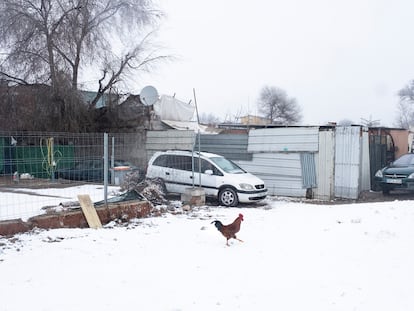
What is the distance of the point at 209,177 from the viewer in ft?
37.6

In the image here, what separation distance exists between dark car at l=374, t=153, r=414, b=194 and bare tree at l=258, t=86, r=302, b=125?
45.7m

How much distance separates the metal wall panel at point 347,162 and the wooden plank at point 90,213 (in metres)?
8.93

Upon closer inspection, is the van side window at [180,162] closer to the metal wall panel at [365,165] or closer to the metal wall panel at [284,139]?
the metal wall panel at [284,139]

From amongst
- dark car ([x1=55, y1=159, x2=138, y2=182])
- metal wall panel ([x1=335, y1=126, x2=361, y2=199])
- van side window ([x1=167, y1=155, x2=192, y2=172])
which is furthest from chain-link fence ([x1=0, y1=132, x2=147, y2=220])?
metal wall panel ([x1=335, y1=126, x2=361, y2=199])

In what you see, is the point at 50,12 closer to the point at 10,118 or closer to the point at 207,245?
the point at 10,118

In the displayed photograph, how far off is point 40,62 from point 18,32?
1695 mm

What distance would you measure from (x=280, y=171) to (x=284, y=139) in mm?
1179

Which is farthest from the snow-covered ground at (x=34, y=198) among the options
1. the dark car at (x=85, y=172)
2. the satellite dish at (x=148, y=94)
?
the satellite dish at (x=148, y=94)

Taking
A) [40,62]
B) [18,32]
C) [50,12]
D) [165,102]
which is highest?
[50,12]

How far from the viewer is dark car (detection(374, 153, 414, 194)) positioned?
12570 millimetres

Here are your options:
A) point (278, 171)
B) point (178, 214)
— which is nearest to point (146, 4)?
point (278, 171)

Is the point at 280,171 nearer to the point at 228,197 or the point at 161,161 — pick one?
the point at 228,197

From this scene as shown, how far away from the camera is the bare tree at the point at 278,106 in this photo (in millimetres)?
59469

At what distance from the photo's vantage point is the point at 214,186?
37.3 feet
